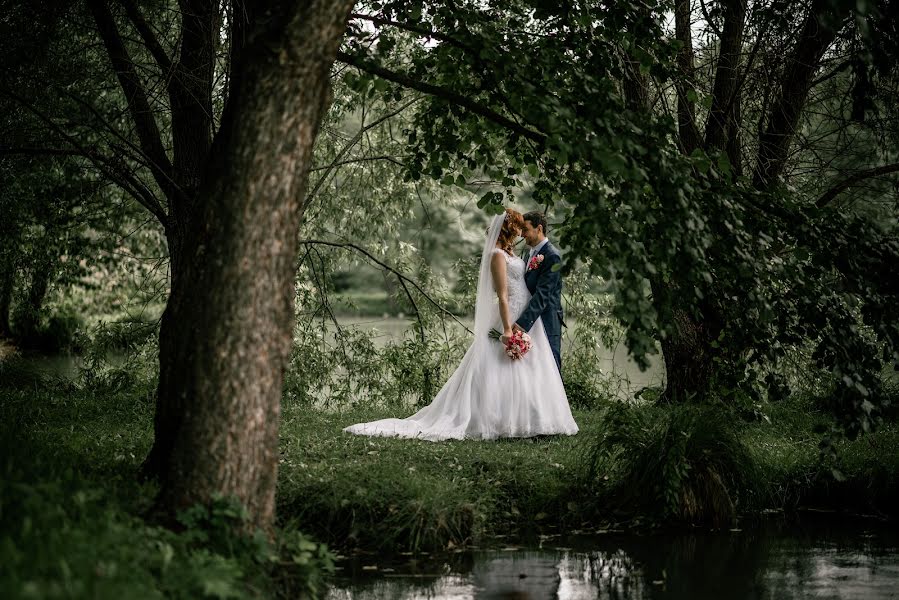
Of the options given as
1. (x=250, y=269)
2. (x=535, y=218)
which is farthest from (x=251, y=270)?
(x=535, y=218)

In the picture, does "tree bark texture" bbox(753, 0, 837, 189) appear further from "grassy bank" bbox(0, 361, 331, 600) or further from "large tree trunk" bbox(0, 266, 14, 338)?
"large tree trunk" bbox(0, 266, 14, 338)

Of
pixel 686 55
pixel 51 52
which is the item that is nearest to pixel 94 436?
pixel 51 52

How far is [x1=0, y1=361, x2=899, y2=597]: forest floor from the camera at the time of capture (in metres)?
3.66

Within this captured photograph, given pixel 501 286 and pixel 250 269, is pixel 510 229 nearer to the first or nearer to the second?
pixel 501 286

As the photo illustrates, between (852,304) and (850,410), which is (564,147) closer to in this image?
(852,304)

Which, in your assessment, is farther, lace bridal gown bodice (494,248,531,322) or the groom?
lace bridal gown bodice (494,248,531,322)

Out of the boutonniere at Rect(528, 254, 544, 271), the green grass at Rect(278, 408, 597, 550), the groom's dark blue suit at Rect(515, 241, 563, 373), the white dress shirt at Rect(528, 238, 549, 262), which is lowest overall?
the green grass at Rect(278, 408, 597, 550)

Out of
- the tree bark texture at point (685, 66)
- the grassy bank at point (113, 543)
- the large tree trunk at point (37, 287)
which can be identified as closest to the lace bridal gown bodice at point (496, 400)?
the tree bark texture at point (685, 66)

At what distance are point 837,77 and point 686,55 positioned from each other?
1797 millimetres

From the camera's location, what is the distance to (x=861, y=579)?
19.4 ft

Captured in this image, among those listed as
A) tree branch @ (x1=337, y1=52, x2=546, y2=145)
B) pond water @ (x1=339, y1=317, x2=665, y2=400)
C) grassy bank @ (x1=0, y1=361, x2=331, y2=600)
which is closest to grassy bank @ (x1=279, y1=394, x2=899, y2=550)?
grassy bank @ (x1=0, y1=361, x2=331, y2=600)

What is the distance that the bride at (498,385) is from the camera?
9.10 metres

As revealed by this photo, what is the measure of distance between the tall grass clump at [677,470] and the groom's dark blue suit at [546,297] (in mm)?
2217

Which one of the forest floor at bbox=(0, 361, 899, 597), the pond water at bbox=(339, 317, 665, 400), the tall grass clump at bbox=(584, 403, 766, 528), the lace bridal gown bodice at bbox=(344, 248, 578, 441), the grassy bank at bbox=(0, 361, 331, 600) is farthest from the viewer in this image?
the pond water at bbox=(339, 317, 665, 400)
